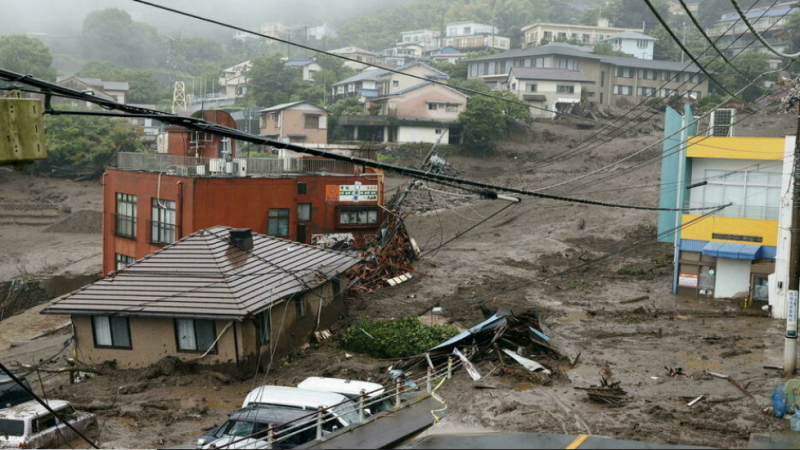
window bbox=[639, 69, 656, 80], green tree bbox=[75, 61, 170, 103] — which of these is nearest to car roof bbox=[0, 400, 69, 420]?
window bbox=[639, 69, 656, 80]

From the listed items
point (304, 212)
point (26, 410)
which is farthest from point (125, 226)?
point (26, 410)

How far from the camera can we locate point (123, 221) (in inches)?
1443

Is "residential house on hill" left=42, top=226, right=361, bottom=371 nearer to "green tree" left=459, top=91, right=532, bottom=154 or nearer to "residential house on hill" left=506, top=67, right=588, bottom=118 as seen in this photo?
"green tree" left=459, top=91, right=532, bottom=154

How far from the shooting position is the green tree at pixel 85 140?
6294cm

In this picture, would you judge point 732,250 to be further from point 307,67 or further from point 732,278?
point 307,67

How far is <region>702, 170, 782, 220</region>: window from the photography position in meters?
29.2

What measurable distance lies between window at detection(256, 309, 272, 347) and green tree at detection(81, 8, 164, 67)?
12666 cm

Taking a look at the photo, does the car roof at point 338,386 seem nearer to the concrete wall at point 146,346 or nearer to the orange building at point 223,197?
the concrete wall at point 146,346

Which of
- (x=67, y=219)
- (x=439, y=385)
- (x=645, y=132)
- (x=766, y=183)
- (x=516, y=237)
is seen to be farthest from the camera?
(x=645, y=132)

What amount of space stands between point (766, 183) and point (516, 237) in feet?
61.4

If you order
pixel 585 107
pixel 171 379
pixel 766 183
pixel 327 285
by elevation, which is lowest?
pixel 171 379

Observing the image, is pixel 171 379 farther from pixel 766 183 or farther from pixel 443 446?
pixel 766 183

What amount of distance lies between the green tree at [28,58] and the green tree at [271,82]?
2429 cm

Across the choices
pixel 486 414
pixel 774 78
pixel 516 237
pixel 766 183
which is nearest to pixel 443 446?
pixel 486 414
